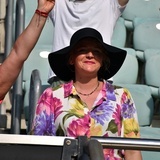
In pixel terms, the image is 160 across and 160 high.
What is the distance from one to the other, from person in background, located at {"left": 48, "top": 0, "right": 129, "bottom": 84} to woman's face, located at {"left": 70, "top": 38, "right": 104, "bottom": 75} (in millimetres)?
555

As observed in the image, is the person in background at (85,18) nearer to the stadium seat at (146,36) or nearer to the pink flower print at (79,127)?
the pink flower print at (79,127)

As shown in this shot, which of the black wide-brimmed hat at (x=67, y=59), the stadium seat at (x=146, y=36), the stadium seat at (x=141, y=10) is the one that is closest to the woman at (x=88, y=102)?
the black wide-brimmed hat at (x=67, y=59)

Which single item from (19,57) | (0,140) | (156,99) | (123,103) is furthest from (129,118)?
(156,99)

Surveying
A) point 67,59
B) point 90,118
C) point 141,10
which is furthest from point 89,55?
point 141,10

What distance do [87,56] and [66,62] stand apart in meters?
0.14

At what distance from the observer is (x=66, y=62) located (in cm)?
303

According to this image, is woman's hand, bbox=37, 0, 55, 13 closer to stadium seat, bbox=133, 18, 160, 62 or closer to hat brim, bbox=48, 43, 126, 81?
hat brim, bbox=48, 43, 126, 81

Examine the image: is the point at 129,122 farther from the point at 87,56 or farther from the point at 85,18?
the point at 85,18

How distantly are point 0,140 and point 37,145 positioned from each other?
4.0 inches

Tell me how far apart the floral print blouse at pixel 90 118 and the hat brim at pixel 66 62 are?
219mm

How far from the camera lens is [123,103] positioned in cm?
282

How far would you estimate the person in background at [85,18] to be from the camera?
355 cm

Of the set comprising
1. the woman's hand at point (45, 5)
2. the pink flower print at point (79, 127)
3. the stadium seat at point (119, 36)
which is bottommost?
the pink flower print at point (79, 127)

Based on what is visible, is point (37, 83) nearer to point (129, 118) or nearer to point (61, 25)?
point (61, 25)
